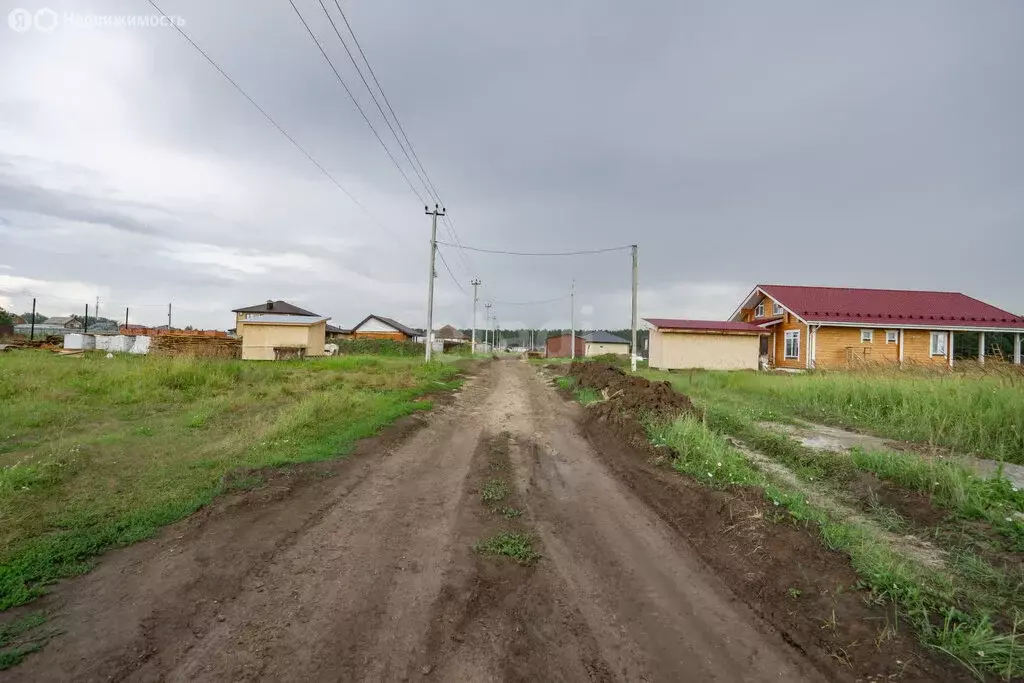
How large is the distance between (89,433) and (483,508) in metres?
7.62

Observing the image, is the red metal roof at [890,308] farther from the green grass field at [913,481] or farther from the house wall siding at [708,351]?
the green grass field at [913,481]

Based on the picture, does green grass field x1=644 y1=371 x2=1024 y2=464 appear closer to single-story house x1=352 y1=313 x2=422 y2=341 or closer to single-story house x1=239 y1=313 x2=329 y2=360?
single-story house x1=239 y1=313 x2=329 y2=360

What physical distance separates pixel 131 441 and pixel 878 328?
32.2m

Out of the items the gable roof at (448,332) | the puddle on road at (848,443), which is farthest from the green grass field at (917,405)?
the gable roof at (448,332)

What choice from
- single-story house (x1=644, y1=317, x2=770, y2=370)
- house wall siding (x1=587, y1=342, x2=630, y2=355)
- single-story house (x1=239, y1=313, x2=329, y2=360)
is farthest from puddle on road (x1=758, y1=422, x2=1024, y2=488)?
house wall siding (x1=587, y1=342, x2=630, y2=355)

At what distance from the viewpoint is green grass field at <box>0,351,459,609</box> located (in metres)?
4.21

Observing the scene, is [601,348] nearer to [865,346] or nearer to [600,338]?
[600,338]

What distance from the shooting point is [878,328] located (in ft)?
84.0

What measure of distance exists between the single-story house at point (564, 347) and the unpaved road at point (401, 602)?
192ft

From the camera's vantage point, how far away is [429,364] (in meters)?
23.8

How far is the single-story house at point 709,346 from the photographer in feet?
90.8

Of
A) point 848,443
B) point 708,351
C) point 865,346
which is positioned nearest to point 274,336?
point 708,351

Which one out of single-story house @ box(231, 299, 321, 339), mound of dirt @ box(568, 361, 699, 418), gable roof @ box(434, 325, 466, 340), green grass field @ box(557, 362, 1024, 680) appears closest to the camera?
green grass field @ box(557, 362, 1024, 680)

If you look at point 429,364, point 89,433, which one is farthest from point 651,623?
point 429,364
